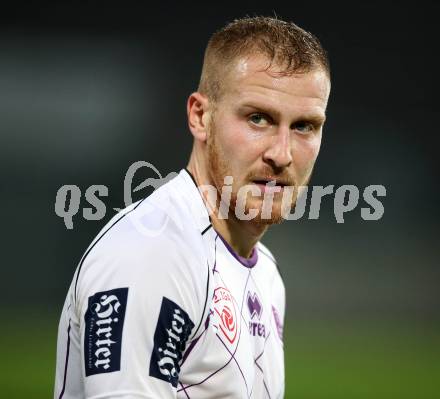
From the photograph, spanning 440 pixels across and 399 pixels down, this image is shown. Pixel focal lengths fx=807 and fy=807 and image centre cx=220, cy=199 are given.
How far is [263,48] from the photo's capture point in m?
1.71

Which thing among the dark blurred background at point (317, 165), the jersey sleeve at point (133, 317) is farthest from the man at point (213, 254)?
the dark blurred background at point (317, 165)

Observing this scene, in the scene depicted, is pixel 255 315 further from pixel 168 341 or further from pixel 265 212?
pixel 168 341

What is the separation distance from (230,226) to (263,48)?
1.32 feet

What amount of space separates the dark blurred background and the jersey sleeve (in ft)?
11.6

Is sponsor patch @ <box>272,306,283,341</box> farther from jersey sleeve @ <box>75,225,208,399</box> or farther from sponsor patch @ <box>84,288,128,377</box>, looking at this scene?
sponsor patch @ <box>84,288,128,377</box>

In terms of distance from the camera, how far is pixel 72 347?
156 cm

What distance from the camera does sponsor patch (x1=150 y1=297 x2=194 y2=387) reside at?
1354mm

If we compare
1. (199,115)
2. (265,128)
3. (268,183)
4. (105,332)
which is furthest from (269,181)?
(105,332)

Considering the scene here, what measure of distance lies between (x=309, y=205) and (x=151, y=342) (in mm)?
4043

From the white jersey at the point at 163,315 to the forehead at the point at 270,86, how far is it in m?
0.23

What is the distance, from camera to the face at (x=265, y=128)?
1692 mm

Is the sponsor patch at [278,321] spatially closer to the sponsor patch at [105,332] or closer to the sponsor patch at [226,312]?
the sponsor patch at [226,312]

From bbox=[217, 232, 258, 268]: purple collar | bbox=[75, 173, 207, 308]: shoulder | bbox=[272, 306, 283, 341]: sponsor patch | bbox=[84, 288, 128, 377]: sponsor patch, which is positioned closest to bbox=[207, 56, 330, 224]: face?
bbox=[217, 232, 258, 268]: purple collar
